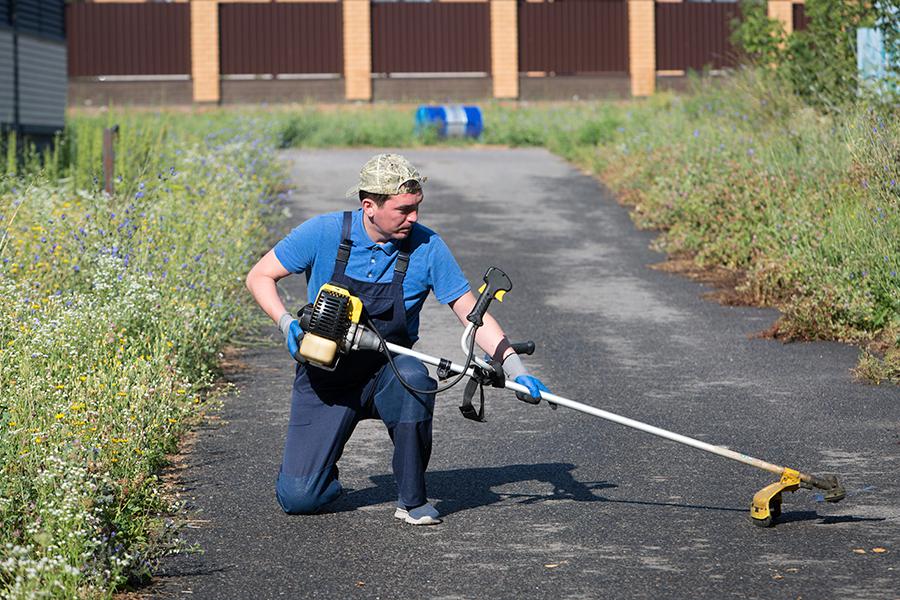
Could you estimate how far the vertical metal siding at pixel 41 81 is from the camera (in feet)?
65.4

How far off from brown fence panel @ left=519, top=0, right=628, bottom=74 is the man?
32.0 metres

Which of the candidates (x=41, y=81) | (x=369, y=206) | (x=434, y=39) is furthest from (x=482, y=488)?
(x=434, y=39)

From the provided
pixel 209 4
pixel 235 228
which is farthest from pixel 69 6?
pixel 235 228

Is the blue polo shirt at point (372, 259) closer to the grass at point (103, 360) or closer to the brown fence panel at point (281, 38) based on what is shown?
the grass at point (103, 360)

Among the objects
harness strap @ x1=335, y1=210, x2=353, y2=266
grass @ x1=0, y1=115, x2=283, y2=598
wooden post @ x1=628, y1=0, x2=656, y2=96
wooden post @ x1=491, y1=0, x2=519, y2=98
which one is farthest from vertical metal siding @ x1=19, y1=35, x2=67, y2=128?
wooden post @ x1=628, y1=0, x2=656, y2=96

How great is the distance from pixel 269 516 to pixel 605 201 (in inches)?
497

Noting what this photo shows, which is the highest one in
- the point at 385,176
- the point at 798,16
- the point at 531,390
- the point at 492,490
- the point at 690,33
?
the point at 798,16

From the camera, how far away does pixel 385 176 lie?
6.03 metres

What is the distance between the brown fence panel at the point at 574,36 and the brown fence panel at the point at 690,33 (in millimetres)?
1035

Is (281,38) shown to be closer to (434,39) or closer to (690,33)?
(434,39)

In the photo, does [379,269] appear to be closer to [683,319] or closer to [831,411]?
[831,411]

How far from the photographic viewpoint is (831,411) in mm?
8367

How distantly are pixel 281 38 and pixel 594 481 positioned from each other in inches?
1255

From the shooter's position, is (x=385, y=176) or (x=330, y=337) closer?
(x=330, y=337)
